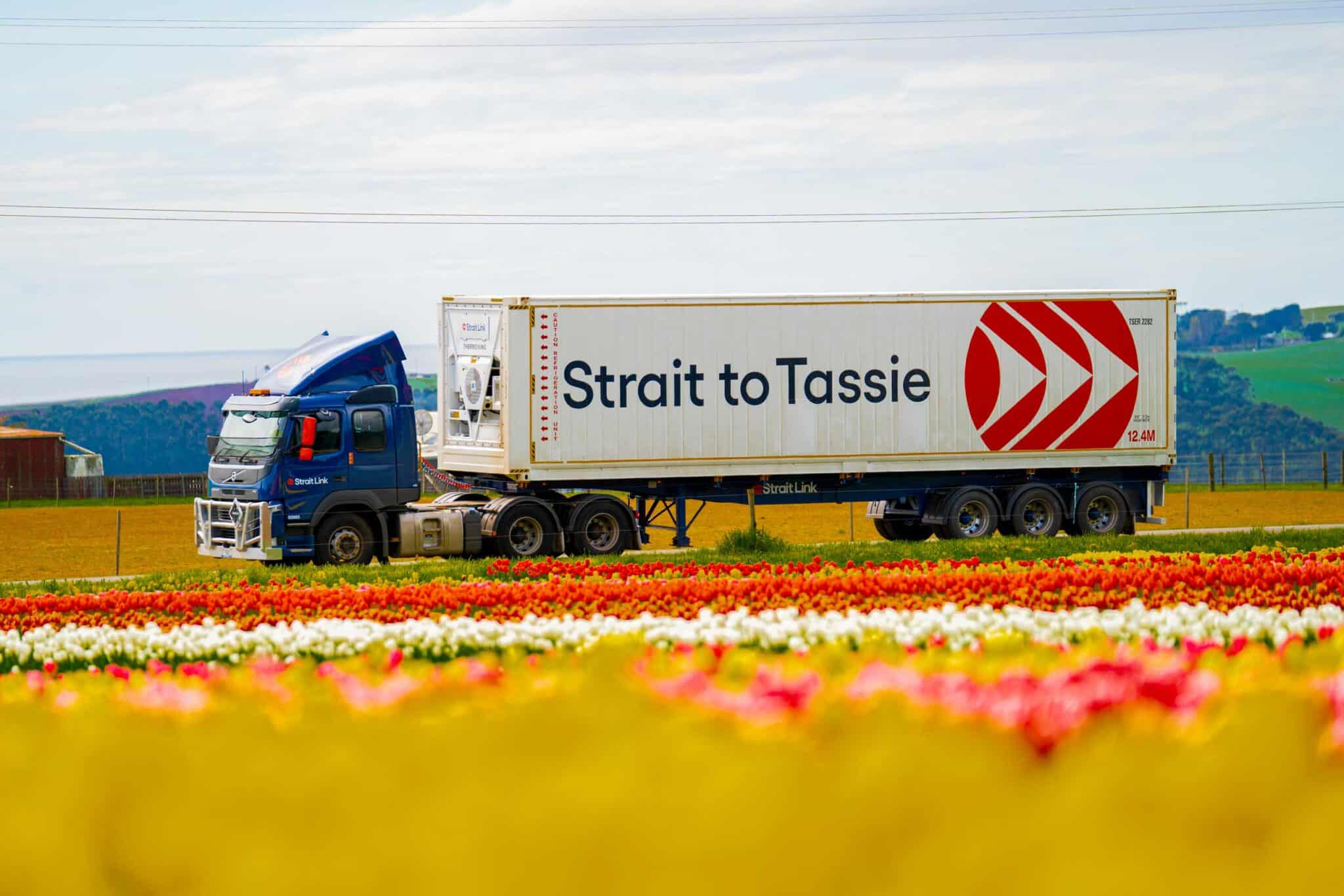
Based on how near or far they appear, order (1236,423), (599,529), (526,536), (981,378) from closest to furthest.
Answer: (526,536), (599,529), (981,378), (1236,423)

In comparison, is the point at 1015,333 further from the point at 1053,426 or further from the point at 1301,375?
the point at 1301,375

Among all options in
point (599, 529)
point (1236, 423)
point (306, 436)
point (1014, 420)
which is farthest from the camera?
point (1236, 423)

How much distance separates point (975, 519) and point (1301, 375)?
13316 centimetres

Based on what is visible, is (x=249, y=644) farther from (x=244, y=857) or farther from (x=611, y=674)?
(x=244, y=857)

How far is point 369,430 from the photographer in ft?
68.7

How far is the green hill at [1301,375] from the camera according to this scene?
134750 mm

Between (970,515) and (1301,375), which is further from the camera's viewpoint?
(1301,375)

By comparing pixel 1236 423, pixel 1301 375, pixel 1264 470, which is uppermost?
pixel 1301 375

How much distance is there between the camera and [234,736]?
3.96 meters

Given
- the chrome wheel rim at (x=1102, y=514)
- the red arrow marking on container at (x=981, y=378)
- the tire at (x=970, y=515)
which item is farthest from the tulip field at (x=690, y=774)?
the chrome wheel rim at (x=1102, y=514)

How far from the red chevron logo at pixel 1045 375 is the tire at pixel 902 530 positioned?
6.44ft

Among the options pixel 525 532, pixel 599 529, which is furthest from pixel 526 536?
pixel 599 529

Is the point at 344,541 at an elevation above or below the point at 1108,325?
below

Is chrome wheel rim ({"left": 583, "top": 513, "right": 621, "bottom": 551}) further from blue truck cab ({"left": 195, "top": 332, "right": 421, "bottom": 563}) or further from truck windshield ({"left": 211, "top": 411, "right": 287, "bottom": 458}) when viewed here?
truck windshield ({"left": 211, "top": 411, "right": 287, "bottom": 458})
